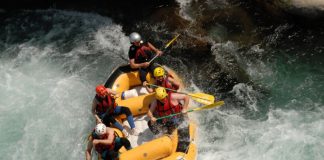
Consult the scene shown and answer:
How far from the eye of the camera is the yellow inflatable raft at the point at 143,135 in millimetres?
7285

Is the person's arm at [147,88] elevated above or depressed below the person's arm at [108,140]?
above

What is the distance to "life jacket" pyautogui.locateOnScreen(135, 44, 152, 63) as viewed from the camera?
28.7 ft

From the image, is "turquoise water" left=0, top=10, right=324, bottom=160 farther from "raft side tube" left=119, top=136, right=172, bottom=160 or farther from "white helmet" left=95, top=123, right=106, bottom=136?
"white helmet" left=95, top=123, right=106, bottom=136

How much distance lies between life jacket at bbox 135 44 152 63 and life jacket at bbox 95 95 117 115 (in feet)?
4.58

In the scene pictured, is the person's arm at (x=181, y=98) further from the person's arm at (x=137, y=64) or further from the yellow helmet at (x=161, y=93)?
the person's arm at (x=137, y=64)

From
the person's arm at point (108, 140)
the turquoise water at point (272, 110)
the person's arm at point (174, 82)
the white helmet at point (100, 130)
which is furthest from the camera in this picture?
the turquoise water at point (272, 110)

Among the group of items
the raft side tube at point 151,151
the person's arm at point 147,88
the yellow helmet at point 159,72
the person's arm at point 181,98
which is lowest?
the raft side tube at point 151,151

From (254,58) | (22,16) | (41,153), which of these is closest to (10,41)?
(22,16)

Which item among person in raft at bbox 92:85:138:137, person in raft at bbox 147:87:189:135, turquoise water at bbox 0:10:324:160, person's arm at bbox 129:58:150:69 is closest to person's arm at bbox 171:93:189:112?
person in raft at bbox 147:87:189:135

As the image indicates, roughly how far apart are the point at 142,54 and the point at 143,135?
1.84m

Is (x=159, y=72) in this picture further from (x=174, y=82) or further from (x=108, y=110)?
(x=108, y=110)

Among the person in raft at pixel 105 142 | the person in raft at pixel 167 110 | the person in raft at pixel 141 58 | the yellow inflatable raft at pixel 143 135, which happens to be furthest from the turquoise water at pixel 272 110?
the person in raft at pixel 105 142

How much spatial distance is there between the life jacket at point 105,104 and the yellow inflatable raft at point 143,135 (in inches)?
17.3

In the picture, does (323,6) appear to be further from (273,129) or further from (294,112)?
(273,129)
